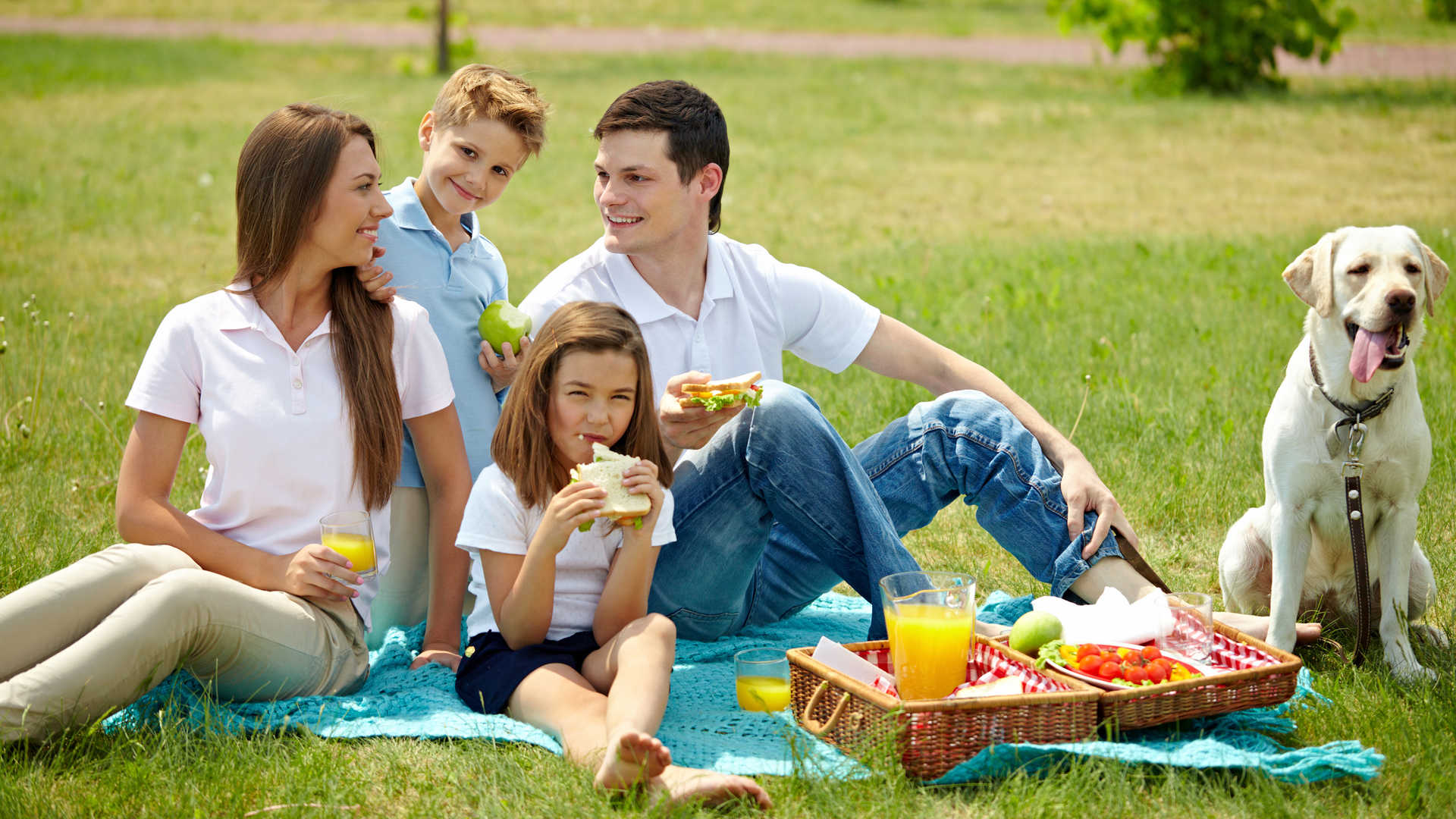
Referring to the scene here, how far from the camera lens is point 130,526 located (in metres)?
3.84

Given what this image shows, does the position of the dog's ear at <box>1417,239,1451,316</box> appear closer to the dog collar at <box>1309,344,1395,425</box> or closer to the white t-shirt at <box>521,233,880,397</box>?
the dog collar at <box>1309,344,1395,425</box>

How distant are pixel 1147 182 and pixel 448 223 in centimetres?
1138

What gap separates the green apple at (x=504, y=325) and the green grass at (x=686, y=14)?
26.2m

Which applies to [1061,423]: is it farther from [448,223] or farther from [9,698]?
[9,698]

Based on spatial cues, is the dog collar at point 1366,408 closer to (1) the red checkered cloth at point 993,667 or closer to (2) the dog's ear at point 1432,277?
(2) the dog's ear at point 1432,277

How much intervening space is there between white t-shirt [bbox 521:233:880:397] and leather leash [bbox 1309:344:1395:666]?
61.4 inches

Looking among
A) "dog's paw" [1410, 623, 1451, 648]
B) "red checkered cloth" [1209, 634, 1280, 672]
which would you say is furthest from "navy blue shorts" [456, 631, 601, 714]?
"dog's paw" [1410, 623, 1451, 648]

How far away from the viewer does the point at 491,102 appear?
4.74m

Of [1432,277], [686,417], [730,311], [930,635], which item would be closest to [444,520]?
[686,417]

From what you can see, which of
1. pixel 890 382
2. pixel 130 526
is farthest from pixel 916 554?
pixel 130 526

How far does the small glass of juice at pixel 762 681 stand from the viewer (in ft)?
13.1

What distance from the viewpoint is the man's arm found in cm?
408

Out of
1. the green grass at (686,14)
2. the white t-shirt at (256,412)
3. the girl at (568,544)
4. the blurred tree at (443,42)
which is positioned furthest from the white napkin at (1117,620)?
the green grass at (686,14)

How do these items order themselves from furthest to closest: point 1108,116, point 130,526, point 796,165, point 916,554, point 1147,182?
point 1108,116 → point 796,165 → point 1147,182 → point 916,554 → point 130,526
